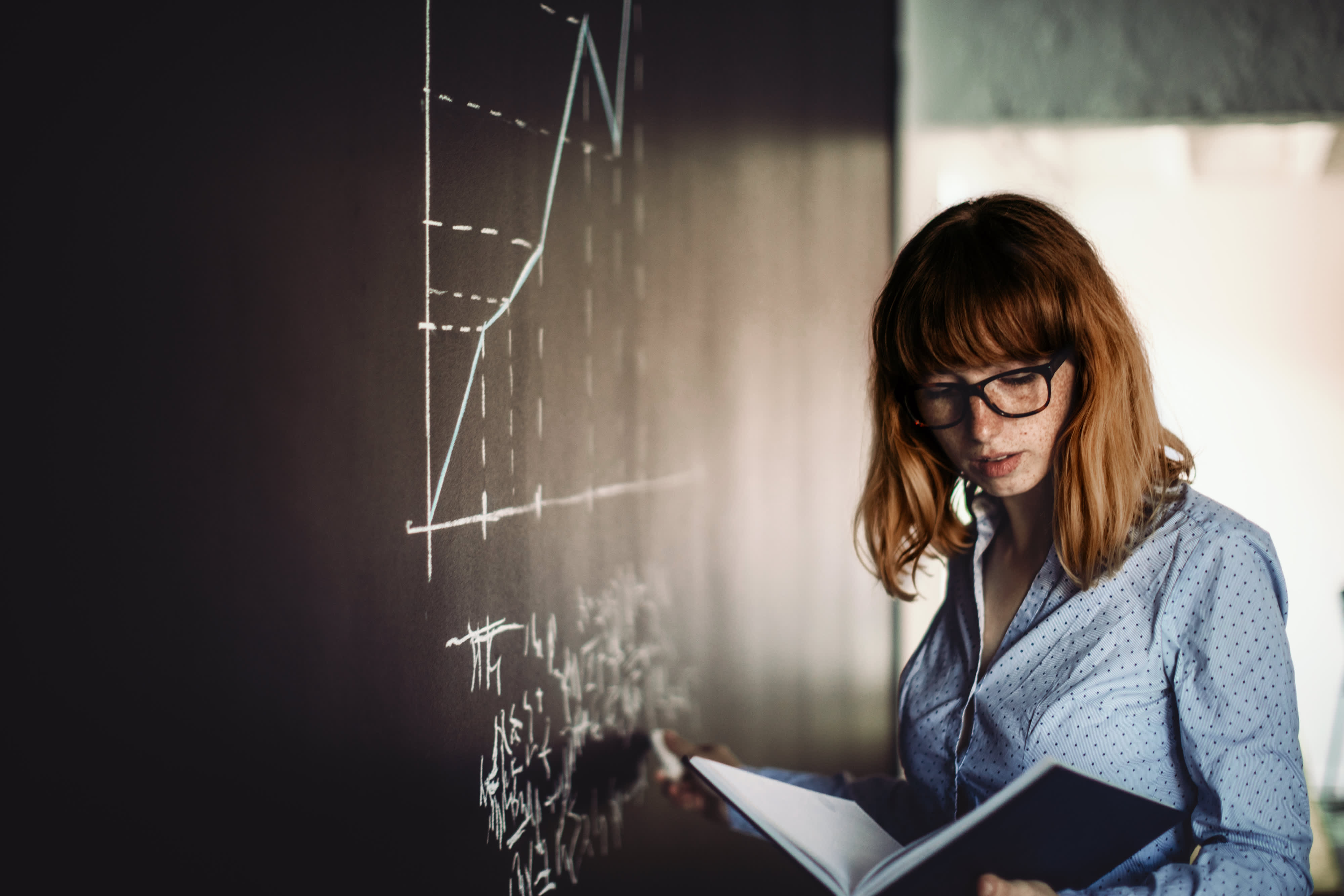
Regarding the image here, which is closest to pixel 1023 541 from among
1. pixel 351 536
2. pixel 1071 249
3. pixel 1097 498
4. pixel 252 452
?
pixel 1097 498

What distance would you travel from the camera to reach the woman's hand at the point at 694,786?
144 centimetres

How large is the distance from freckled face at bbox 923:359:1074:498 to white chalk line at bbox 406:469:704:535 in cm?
44

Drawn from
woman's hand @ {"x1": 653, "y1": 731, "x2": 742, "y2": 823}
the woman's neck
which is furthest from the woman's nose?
woman's hand @ {"x1": 653, "y1": 731, "x2": 742, "y2": 823}

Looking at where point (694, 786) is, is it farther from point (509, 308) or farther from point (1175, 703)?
point (509, 308)

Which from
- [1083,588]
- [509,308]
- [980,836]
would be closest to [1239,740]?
[1083,588]

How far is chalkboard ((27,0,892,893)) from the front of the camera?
0.56 metres

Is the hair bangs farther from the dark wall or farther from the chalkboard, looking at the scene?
the dark wall

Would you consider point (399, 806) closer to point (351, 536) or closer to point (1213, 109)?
point (351, 536)

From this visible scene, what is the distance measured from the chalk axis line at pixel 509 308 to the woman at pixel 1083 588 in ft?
1.31

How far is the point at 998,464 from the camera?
3.77ft

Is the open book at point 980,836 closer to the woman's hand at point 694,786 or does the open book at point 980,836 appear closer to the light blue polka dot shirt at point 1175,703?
the light blue polka dot shirt at point 1175,703

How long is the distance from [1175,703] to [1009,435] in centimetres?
33

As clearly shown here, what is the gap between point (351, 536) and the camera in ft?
2.57

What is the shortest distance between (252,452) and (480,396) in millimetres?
324
